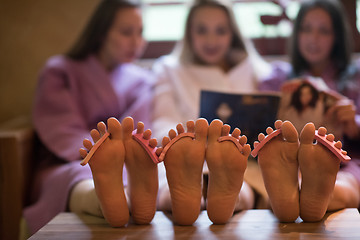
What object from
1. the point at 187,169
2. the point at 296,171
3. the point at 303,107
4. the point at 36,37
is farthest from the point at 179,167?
the point at 36,37

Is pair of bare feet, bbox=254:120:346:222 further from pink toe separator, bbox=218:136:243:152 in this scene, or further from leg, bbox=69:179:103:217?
leg, bbox=69:179:103:217

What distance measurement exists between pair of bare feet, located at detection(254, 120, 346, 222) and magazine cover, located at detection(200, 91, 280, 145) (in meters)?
0.37

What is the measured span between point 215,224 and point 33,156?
2.63 ft

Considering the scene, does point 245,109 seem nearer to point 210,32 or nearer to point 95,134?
point 210,32

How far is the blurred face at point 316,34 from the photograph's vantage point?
1.40m

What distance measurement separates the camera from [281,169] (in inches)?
29.7

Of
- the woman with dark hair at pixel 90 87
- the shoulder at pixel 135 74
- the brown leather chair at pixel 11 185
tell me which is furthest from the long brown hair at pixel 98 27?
the brown leather chair at pixel 11 185

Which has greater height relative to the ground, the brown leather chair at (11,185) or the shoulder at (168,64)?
the shoulder at (168,64)

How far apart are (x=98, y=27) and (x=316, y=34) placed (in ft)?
2.52

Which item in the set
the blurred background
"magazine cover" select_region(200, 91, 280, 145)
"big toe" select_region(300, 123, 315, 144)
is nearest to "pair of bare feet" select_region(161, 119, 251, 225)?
"big toe" select_region(300, 123, 315, 144)

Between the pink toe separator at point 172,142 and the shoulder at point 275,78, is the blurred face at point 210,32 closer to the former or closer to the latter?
the shoulder at point 275,78

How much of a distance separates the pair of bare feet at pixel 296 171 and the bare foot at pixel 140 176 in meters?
0.21

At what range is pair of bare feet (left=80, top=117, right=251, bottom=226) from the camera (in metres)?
0.73

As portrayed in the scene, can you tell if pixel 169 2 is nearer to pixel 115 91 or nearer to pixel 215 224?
pixel 115 91
